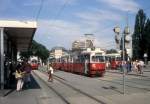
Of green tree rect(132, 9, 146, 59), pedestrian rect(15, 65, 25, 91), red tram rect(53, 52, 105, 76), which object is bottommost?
pedestrian rect(15, 65, 25, 91)

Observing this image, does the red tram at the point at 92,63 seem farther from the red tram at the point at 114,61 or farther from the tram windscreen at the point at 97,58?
the red tram at the point at 114,61

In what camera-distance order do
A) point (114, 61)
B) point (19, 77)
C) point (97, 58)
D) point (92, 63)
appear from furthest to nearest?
1. point (114, 61)
2. point (97, 58)
3. point (92, 63)
4. point (19, 77)

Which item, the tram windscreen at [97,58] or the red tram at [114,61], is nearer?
the tram windscreen at [97,58]

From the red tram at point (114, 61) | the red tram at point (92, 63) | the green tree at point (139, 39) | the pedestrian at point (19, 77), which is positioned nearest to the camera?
the pedestrian at point (19, 77)

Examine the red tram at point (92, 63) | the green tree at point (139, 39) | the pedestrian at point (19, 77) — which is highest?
the green tree at point (139, 39)

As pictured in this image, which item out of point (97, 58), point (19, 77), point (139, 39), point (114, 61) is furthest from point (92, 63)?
point (139, 39)

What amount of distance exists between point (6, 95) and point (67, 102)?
5.23m

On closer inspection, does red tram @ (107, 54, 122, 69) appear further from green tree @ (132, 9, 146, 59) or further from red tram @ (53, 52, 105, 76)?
green tree @ (132, 9, 146, 59)

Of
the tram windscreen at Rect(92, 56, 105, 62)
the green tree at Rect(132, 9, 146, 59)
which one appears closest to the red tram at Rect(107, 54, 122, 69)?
the green tree at Rect(132, 9, 146, 59)

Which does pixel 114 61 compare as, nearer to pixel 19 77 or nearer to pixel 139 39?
pixel 139 39

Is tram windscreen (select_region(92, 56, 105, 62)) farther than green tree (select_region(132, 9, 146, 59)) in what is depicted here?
No

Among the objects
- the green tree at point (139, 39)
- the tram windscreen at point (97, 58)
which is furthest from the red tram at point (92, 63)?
the green tree at point (139, 39)

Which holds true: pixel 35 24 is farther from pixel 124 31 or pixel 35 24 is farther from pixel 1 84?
Answer: pixel 124 31

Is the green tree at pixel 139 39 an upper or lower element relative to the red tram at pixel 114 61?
upper
